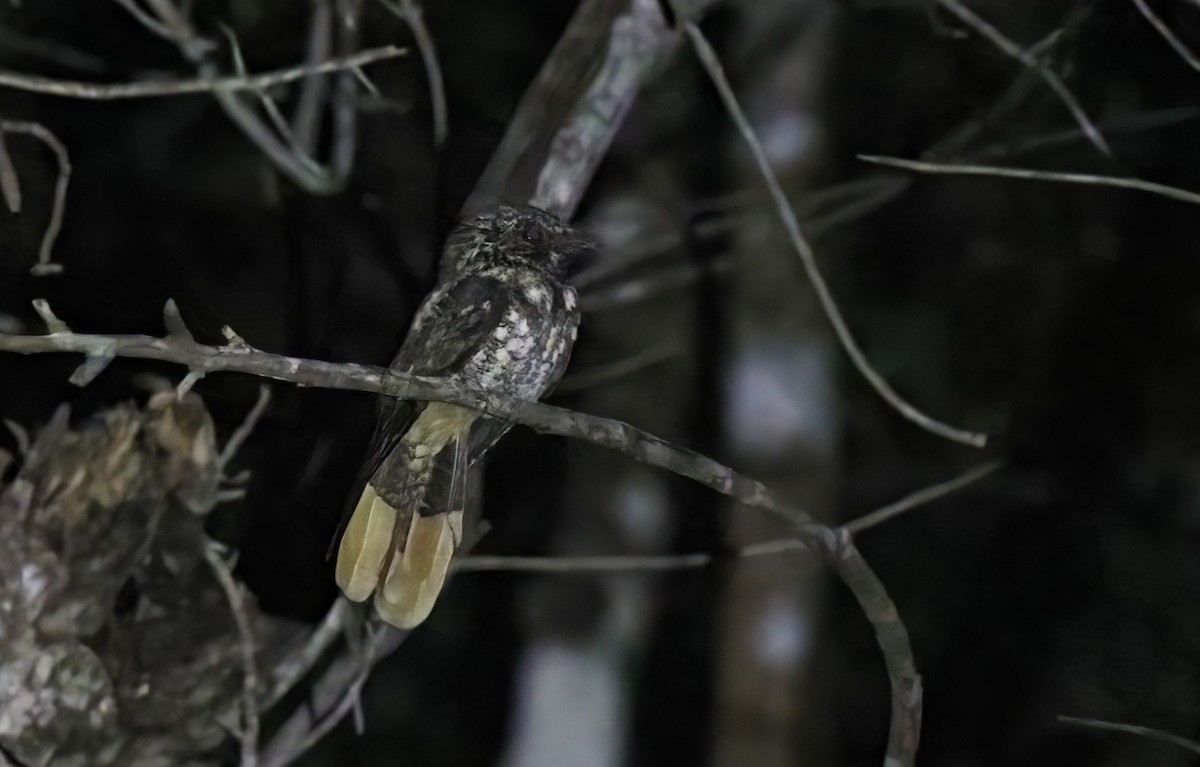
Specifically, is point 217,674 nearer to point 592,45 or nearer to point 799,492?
point 799,492

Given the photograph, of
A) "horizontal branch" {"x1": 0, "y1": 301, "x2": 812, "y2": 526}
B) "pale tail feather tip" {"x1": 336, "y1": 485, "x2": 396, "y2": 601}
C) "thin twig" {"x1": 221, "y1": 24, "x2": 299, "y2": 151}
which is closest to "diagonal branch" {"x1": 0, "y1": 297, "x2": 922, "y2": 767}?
"horizontal branch" {"x1": 0, "y1": 301, "x2": 812, "y2": 526}

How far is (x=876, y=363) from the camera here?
1000 millimetres

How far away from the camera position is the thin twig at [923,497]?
3.25 ft

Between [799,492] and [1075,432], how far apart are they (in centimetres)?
30

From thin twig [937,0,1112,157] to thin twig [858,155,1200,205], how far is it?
0.11 ft

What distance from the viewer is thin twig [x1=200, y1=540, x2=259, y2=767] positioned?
3.08 feet

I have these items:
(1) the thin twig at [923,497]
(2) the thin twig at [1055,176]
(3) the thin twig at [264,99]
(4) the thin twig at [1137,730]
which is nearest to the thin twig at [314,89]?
(3) the thin twig at [264,99]

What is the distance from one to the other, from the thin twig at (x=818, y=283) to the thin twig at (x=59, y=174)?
63 cm

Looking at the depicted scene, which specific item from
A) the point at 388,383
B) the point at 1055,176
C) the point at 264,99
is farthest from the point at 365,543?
the point at 1055,176

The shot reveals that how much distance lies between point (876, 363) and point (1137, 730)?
1.54 ft

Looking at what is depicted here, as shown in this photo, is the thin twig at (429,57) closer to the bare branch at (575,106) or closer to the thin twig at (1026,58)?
the bare branch at (575,106)

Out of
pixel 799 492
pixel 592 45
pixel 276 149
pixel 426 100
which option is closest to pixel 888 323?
pixel 799 492

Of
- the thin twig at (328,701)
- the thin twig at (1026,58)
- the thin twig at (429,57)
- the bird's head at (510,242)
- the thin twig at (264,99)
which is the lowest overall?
the thin twig at (328,701)

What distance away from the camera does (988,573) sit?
990 mm
